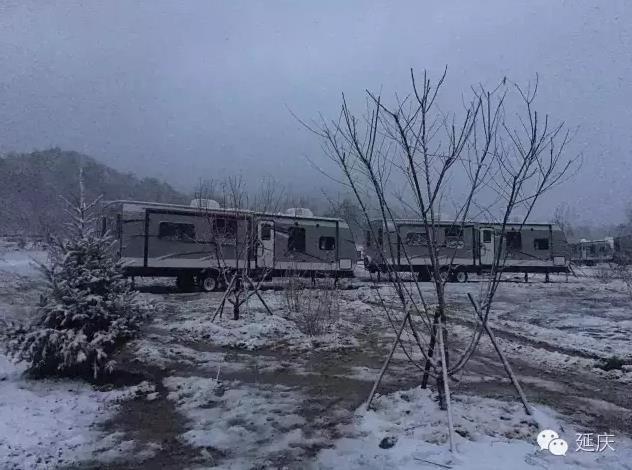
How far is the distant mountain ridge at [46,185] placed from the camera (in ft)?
153

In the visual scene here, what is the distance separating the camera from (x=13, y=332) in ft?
18.3

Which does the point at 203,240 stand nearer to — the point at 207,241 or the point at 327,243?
the point at 207,241

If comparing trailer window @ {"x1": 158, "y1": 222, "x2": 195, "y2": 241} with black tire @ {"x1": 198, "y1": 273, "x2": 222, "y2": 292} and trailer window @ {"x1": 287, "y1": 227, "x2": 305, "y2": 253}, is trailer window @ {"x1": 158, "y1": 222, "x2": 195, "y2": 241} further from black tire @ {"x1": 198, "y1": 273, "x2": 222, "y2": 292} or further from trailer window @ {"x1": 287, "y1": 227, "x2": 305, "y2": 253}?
trailer window @ {"x1": 287, "y1": 227, "x2": 305, "y2": 253}

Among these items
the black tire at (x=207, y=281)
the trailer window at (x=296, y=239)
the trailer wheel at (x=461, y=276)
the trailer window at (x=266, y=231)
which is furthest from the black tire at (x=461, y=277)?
the black tire at (x=207, y=281)

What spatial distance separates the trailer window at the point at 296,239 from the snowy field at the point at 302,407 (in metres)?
9.56

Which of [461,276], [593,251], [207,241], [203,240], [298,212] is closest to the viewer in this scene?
[207,241]

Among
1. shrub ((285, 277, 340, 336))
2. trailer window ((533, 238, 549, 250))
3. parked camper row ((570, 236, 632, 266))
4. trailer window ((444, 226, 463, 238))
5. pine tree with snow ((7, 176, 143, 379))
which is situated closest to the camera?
trailer window ((444, 226, 463, 238))

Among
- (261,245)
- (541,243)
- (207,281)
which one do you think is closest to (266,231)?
(261,245)

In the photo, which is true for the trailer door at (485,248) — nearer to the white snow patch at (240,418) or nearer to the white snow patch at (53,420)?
the white snow patch at (240,418)

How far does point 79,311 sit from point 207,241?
8.88 m

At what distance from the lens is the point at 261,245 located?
16688mm

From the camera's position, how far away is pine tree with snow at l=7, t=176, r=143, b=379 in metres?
5.47

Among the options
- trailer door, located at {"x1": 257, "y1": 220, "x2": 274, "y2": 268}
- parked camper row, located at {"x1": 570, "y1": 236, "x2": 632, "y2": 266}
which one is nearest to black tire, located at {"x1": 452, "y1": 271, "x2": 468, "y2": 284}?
trailer door, located at {"x1": 257, "y1": 220, "x2": 274, "y2": 268}

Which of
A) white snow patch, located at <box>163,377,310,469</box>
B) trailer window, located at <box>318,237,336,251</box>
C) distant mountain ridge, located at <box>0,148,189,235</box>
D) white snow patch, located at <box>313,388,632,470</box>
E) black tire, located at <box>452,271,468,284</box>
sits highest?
distant mountain ridge, located at <box>0,148,189,235</box>
